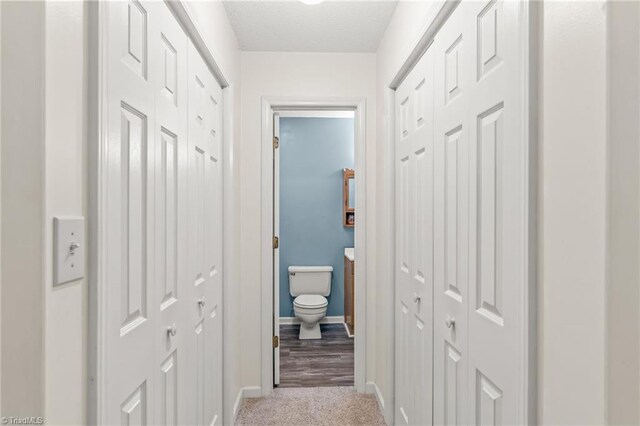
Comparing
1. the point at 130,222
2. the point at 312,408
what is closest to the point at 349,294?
the point at 312,408

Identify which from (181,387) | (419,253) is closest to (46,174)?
(181,387)

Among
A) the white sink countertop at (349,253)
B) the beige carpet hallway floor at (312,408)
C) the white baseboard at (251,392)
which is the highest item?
the white sink countertop at (349,253)

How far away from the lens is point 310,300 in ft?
12.2

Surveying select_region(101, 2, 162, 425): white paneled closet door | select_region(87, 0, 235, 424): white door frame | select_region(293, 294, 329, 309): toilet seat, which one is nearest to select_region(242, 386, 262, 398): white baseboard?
select_region(293, 294, 329, 309): toilet seat

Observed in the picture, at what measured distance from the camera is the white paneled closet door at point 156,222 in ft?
2.85

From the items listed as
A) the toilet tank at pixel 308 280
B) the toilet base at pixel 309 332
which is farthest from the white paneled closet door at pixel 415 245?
the toilet tank at pixel 308 280

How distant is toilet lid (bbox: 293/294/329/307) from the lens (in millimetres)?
3609

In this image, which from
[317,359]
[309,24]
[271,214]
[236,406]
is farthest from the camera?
[317,359]

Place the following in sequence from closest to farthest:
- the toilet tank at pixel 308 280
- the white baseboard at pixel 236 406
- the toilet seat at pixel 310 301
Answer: the white baseboard at pixel 236 406 → the toilet seat at pixel 310 301 → the toilet tank at pixel 308 280

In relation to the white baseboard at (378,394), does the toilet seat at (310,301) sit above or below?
above

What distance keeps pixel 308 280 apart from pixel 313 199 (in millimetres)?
918

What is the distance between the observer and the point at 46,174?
64cm

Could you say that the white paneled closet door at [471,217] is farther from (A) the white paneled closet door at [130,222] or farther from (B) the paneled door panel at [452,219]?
(A) the white paneled closet door at [130,222]

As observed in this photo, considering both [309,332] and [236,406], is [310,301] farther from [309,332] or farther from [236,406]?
[236,406]
